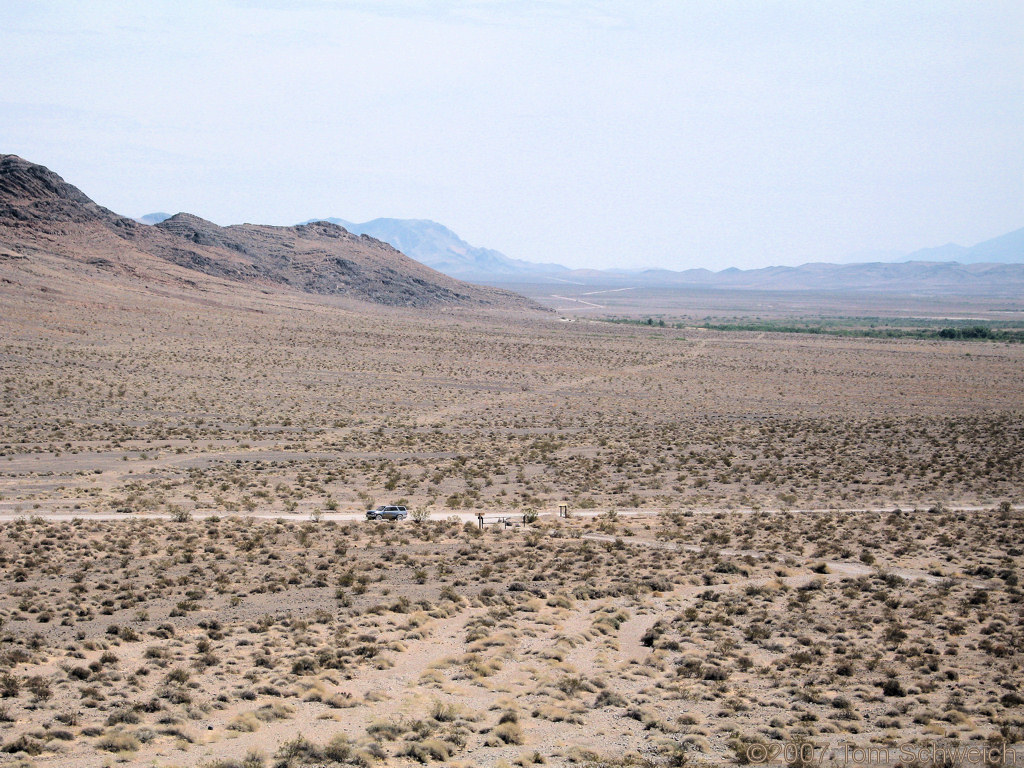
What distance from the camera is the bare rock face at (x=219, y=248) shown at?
103125 millimetres

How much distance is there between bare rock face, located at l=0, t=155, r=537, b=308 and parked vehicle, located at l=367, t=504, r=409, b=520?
8258 centimetres

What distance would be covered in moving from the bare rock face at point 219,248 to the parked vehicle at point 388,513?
82577mm

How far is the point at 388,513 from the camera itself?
27.3 metres

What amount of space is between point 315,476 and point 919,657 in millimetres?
24044

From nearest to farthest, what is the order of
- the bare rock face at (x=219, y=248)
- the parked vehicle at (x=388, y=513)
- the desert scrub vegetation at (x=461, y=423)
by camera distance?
the parked vehicle at (x=388, y=513)
the desert scrub vegetation at (x=461, y=423)
the bare rock face at (x=219, y=248)

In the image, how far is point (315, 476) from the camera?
113 feet

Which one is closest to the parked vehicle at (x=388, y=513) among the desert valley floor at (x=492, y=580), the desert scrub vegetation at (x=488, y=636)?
the desert valley floor at (x=492, y=580)

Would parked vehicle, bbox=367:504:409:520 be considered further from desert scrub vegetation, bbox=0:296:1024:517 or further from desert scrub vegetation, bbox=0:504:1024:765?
desert scrub vegetation, bbox=0:296:1024:517

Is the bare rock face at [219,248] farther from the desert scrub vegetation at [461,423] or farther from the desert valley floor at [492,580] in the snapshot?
the desert valley floor at [492,580]

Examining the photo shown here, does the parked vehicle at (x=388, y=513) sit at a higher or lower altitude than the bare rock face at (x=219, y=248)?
lower

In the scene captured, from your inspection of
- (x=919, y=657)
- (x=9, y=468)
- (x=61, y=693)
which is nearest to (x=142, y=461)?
(x=9, y=468)

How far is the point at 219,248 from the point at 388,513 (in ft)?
372

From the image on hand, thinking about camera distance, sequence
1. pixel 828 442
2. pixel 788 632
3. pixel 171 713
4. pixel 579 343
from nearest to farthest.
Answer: pixel 171 713 → pixel 788 632 → pixel 828 442 → pixel 579 343

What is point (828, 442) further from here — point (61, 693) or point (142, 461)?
point (61, 693)
